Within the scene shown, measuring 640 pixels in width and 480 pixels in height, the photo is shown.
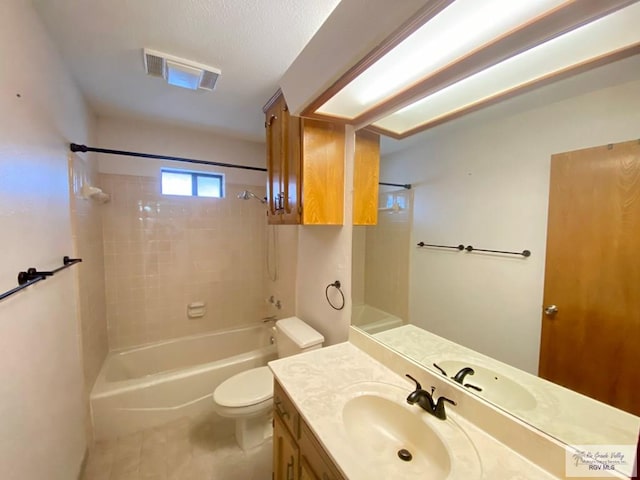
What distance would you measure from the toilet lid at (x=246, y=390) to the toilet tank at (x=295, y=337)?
0.23 m

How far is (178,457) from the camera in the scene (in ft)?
5.62

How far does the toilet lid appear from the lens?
166 centimetres

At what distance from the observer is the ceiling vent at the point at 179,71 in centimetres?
141

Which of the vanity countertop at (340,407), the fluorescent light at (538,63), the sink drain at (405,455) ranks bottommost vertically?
the sink drain at (405,455)

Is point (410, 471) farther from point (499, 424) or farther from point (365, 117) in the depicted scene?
point (365, 117)

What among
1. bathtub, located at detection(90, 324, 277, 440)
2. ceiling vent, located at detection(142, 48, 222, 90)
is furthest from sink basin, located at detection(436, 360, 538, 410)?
ceiling vent, located at detection(142, 48, 222, 90)

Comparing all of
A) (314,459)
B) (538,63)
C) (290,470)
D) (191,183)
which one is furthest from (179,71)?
(290,470)

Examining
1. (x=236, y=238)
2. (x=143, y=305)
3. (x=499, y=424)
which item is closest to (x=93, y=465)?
(x=143, y=305)

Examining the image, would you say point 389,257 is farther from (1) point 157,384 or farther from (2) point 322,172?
(1) point 157,384

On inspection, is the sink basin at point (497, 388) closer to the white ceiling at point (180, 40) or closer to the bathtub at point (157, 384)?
the white ceiling at point (180, 40)

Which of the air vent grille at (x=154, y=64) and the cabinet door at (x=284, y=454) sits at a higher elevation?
the air vent grille at (x=154, y=64)

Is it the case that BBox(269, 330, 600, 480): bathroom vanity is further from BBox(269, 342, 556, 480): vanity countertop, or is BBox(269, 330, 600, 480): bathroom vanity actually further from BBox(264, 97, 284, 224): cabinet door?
BBox(264, 97, 284, 224): cabinet door

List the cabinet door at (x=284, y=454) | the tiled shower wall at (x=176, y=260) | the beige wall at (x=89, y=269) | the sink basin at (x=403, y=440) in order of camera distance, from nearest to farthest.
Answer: the sink basin at (x=403, y=440) < the cabinet door at (x=284, y=454) < the beige wall at (x=89, y=269) < the tiled shower wall at (x=176, y=260)

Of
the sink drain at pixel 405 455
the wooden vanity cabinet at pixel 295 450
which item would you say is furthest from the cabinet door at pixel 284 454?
the sink drain at pixel 405 455
